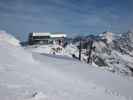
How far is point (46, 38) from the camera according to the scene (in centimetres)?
5788

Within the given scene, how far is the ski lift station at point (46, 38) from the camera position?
56781 millimetres

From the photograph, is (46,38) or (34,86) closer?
(34,86)

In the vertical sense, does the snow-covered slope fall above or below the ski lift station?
below

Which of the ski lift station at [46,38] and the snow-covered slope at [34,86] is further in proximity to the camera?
the ski lift station at [46,38]

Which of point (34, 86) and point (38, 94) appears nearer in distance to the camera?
point (38, 94)

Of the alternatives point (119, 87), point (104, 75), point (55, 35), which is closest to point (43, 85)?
point (119, 87)

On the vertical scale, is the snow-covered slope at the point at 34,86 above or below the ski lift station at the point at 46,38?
below

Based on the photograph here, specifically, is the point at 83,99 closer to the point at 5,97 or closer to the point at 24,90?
the point at 24,90

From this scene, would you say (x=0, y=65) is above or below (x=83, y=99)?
above

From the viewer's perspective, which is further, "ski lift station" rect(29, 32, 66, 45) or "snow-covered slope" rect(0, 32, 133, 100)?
"ski lift station" rect(29, 32, 66, 45)

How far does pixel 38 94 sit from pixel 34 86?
123cm

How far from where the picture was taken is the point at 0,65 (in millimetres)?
9672

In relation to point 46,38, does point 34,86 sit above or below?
below

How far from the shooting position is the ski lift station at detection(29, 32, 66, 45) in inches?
2235
